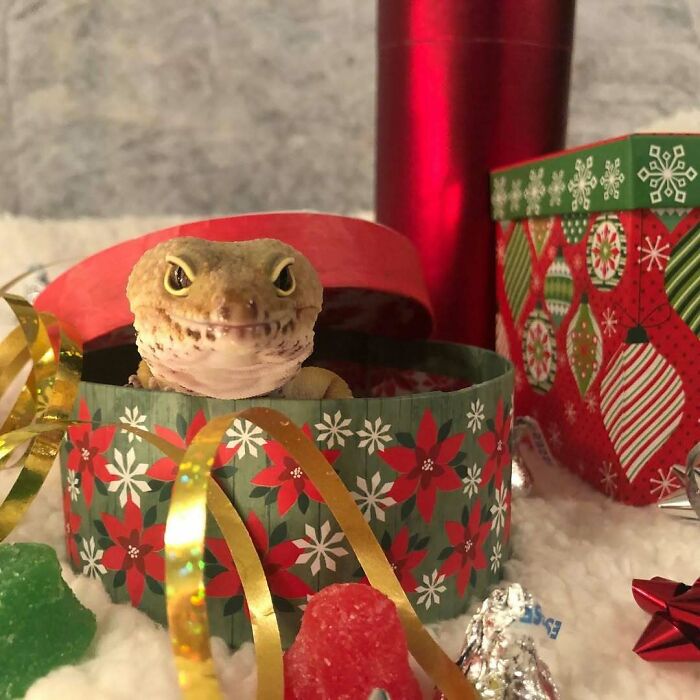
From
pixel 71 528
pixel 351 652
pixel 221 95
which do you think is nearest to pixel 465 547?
pixel 351 652

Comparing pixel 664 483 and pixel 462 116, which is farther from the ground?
pixel 462 116

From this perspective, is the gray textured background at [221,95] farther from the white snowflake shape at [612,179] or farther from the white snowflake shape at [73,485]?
the white snowflake shape at [73,485]

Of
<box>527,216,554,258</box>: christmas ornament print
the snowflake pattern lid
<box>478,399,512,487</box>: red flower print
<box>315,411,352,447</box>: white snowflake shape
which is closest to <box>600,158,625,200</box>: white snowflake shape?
the snowflake pattern lid

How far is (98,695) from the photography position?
40 cm

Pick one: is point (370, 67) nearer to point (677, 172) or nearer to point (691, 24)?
point (691, 24)

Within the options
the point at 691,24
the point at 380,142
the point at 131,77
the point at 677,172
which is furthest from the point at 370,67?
the point at 677,172

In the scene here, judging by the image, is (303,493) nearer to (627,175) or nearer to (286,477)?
(286,477)

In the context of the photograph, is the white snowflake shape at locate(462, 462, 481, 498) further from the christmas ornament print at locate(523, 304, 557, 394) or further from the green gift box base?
the christmas ornament print at locate(523, 304, 557, 394)

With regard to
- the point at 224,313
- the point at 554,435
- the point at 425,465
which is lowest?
the point at 554,435

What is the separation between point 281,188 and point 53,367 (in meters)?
0.57

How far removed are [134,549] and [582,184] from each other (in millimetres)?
463

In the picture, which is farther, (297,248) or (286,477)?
(297,248)

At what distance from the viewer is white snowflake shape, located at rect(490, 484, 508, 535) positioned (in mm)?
534

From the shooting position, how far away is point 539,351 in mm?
783
